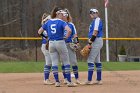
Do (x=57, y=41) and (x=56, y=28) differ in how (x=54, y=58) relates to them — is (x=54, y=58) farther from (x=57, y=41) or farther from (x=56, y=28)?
(x=56, y=28)

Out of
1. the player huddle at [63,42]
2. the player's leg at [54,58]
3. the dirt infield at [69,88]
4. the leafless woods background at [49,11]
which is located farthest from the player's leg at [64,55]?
the leafless woods background at [49,11]

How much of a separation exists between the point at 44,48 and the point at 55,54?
0.99m

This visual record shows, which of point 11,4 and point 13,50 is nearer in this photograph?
point 13,50

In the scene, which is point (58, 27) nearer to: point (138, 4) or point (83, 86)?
point (83, 86)

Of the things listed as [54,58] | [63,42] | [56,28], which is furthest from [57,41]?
[54,58]

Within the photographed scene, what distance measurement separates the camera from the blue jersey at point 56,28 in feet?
42.5

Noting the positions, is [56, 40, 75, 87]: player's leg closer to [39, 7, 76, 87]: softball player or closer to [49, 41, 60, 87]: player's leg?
[39, 7, 76, 87]: softball player

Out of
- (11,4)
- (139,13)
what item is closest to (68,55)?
(139,13)

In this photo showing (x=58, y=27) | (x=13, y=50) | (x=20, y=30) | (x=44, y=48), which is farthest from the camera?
(x=20, y=30)

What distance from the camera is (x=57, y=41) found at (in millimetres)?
13039

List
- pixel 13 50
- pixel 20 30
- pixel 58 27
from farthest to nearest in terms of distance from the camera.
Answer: pixel 20 30
pixel 13 50
pixel 58 27

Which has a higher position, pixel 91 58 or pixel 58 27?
pixel 58 27

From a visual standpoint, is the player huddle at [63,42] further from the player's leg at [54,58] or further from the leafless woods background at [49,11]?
the leafless woods background at [49,11]

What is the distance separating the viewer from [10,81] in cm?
1482
